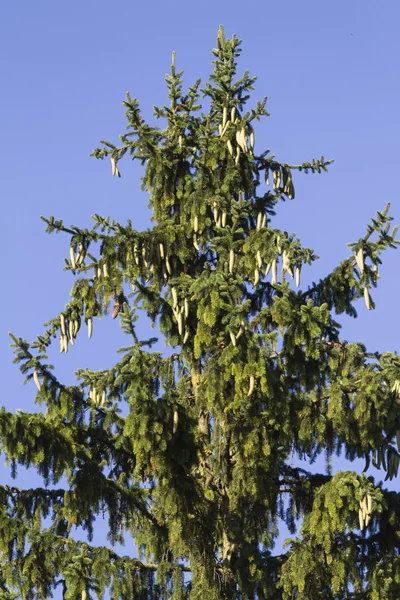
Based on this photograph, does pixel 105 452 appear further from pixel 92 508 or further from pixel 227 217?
pixel 227 217

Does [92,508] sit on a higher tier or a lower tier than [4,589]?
higher

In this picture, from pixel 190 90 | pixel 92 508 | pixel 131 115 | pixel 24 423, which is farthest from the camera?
pixel 190 90

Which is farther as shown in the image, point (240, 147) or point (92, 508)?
point (240, 147)

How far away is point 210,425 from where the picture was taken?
64.8ft

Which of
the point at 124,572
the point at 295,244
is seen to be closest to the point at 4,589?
the point at 124,572

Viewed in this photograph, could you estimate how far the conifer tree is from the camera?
688 inches

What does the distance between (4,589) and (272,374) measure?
443 centimetres

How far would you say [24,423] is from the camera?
679 inches

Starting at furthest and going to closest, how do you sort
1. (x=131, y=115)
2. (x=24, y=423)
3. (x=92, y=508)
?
1. (x=131, y=115)
2. (x=92, y=508)
3. (x=24, y=423)

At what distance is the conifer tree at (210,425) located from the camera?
17484 millimetres

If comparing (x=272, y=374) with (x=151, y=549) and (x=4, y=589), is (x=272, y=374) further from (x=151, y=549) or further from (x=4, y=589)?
(x=4, y=589)

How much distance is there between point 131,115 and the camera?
2011 cm

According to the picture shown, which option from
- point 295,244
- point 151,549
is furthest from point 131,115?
point 151,549

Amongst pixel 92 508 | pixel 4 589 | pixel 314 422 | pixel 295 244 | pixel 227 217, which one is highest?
pixel 227 217
